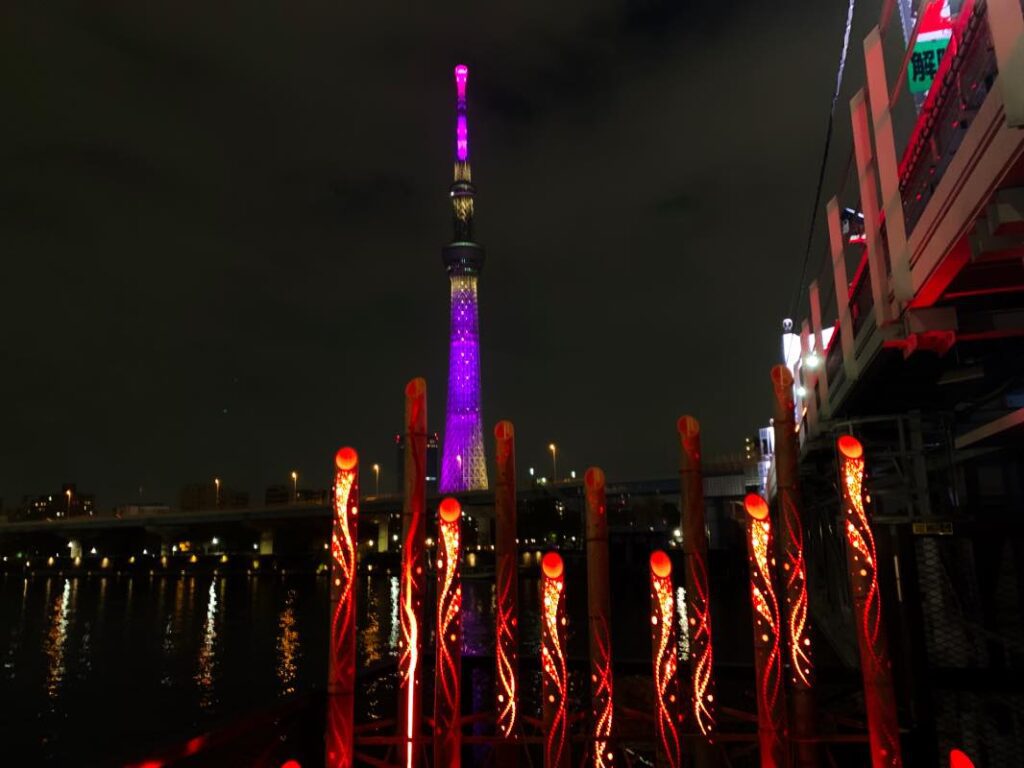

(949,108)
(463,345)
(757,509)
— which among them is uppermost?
(463,345)

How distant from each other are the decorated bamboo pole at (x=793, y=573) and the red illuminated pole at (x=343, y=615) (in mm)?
4215

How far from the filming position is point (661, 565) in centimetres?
782

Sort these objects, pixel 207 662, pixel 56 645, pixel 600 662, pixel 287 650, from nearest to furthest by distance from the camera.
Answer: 1. pixel 600 662
2. pixel 207 662
3. pixel 287 650
4. pixel 56 645

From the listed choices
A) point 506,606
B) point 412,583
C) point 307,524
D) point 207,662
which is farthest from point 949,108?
point 307,524

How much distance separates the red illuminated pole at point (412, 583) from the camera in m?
7.71

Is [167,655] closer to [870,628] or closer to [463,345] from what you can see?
[870,628]

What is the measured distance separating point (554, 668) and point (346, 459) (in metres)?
2.87

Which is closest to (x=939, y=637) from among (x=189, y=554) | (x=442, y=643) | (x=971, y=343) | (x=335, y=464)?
(x=971, y=343)

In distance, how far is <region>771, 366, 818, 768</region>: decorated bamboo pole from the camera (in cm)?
759

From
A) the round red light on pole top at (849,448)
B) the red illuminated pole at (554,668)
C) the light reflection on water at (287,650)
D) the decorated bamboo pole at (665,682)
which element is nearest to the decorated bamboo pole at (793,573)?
the round red light on pole top at (849,448)

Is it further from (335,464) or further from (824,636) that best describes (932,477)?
(824,636)

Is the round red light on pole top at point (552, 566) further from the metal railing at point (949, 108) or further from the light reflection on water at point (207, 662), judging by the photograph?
the light reflection on water at point (207, 662)

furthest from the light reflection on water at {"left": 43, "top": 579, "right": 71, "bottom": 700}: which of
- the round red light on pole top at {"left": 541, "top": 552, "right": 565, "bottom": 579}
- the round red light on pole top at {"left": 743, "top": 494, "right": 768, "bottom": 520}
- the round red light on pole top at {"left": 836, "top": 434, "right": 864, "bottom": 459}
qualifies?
the round red light on pole top at {"left": 836, "top": 434, "right": 864, "bottom": 459}

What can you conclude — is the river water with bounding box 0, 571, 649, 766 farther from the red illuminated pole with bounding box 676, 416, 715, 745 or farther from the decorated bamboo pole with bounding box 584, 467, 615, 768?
the red illuminated pole with bounding box 676, 416, 715, 745
